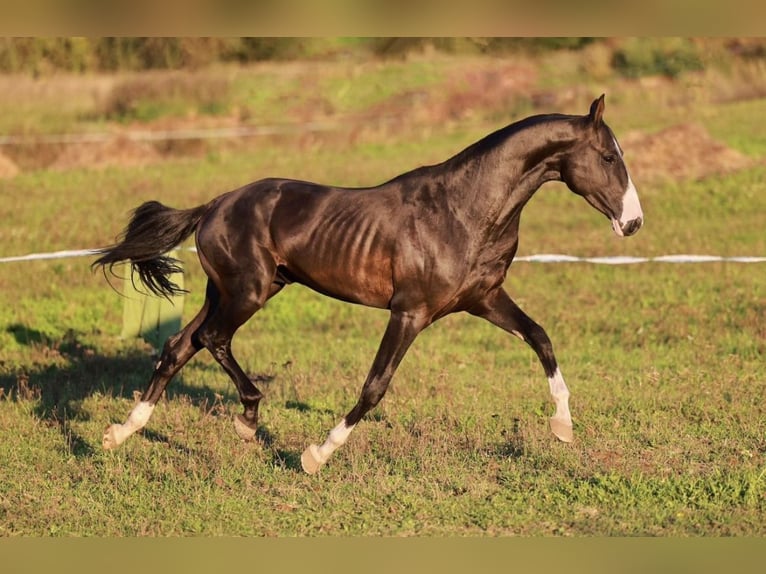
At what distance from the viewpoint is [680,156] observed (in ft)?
63.3

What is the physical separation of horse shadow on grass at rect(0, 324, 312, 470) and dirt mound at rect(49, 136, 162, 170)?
1045 cm

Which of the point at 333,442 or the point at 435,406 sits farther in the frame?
the point at 435,406

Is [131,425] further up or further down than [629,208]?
further down

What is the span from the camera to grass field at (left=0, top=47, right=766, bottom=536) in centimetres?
651

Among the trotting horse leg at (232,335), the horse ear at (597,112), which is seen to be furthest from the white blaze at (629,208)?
the trotting horse leg at (232,335)

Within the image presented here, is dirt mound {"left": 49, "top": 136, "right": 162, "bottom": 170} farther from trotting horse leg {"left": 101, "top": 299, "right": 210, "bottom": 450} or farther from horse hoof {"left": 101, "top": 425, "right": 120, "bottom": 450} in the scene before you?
horse hoof {"left": 101, "top": 425, "right": 120, "bottom": 450}

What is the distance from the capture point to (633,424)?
27.1 ft

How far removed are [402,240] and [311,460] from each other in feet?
4.52

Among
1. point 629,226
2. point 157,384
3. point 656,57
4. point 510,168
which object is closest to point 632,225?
point 629,226

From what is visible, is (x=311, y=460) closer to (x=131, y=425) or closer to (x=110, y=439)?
(x=131, y=425)

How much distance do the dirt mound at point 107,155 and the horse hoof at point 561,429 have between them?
15.9 metres

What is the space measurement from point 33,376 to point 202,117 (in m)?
16.0

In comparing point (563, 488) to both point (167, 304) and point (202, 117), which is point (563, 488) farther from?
point (202, 117)

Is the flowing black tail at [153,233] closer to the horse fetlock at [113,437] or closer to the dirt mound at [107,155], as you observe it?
the horse fetlock at [113,437]
